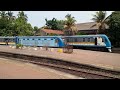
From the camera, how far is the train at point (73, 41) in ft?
106

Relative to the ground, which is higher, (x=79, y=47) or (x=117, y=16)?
(x=117, y=16)

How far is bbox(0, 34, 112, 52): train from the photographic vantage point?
106ft

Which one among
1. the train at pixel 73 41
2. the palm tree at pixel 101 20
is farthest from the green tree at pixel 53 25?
the train at pixel 73 41

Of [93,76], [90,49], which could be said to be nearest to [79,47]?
[90,49]

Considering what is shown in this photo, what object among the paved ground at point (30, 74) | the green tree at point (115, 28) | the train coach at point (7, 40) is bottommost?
the paved ground at point (30, 74)

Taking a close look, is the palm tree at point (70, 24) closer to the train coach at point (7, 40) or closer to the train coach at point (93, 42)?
the train coach at point (7, 40)

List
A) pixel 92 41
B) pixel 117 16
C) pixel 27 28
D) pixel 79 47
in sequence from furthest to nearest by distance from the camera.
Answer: pixel 27 28
pixel 117 16
pixel 79 47
pixel 92 41

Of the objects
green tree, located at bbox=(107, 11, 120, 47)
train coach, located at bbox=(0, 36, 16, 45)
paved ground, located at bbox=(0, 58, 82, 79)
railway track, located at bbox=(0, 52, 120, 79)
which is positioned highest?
green tree, located at bbox=(107, 11, 120, 47)

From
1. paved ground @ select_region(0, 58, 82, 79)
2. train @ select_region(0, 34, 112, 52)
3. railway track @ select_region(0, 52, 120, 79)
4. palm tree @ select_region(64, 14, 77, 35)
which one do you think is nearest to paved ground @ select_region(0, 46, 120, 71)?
railway track @ select_region(0, 52, 120, 79)

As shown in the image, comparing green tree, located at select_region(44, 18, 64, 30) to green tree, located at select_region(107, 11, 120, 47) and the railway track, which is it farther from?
the railway track

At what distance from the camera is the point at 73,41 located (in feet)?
120

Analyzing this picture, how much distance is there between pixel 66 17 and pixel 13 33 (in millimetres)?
16687
